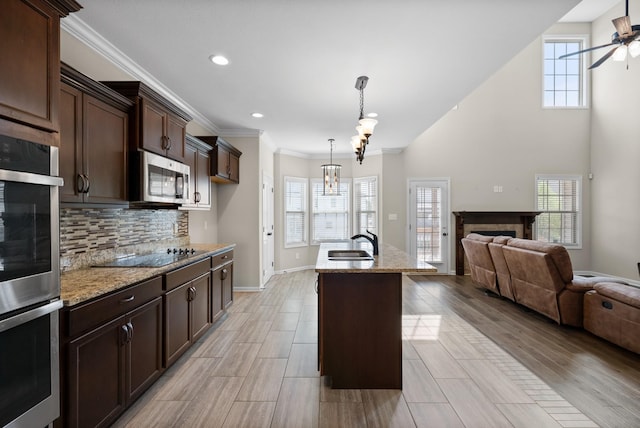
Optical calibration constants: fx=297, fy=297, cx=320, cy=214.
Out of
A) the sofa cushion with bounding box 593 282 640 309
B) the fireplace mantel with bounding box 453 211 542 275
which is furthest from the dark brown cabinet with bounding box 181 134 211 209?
the fireplace mantel with bounding box 453 211 542 275

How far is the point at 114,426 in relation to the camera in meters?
1.86

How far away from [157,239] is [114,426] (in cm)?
188

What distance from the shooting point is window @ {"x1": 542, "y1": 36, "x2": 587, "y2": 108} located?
6473 mm

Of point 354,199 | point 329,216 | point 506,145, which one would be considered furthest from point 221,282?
point 506,145

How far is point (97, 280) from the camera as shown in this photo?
73.9 inches

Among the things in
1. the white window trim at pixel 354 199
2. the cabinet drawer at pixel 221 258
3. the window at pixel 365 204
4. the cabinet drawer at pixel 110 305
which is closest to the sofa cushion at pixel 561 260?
the white window trim at pixel 354 199

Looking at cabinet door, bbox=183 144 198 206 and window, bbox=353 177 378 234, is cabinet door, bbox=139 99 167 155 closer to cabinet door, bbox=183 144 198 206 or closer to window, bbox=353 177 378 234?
cabinet door, bbox=183 144 198 206

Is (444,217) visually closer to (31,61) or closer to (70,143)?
(70,143)

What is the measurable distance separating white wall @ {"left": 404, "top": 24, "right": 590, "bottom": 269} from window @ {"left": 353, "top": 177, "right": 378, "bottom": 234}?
2.73 feet

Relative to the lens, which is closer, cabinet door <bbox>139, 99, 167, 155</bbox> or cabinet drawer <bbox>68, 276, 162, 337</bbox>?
cabinet drawer <bbox>68, 276, 162, 337</bbox>

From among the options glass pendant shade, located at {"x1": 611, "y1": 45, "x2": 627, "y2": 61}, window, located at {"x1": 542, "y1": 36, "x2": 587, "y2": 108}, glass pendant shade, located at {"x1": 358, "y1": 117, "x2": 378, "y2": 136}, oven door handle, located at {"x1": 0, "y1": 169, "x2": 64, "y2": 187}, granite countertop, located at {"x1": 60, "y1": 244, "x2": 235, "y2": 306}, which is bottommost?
granite countertop, located at {"x1": 60, "y1": 244, "x2": 235, "y2": 306}

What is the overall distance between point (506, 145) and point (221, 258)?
20.6 ft

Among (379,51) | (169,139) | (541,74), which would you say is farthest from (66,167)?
(541,74)

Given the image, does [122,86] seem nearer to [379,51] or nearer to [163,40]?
[163,40]
